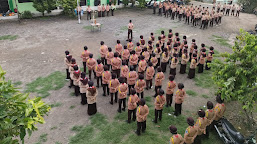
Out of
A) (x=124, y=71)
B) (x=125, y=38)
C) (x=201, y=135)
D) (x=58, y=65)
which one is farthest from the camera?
(x=125, y=38)

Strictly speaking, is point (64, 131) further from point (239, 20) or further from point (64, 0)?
point (239, 20)

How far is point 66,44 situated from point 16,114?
1056 centimetres

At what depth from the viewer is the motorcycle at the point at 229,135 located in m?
5.37

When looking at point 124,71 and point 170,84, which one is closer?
point 170,84

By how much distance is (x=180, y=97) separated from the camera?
6.84 meters

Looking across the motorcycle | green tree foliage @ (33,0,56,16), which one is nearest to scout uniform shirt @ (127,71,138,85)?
the motorcycle

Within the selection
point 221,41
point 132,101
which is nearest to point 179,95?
point 132,101

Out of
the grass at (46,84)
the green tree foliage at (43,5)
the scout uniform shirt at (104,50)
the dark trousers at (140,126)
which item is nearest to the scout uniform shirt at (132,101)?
the dark trousers at (140,126)

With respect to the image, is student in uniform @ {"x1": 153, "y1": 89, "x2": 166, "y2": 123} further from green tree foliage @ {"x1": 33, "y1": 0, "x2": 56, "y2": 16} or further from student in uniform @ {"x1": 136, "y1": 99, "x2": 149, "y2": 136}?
green tree foliage @ {"x1": 33, "y1": 0, "x2": 56, "y2": 16}

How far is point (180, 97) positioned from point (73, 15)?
1405cm

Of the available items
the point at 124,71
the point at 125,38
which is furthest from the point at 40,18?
the point at 124,71

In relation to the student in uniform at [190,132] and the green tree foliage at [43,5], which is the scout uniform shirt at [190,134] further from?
the green tree foliage at [43,5]

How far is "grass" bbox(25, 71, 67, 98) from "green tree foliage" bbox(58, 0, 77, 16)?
955cm

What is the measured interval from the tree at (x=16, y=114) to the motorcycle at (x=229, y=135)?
476 cm
